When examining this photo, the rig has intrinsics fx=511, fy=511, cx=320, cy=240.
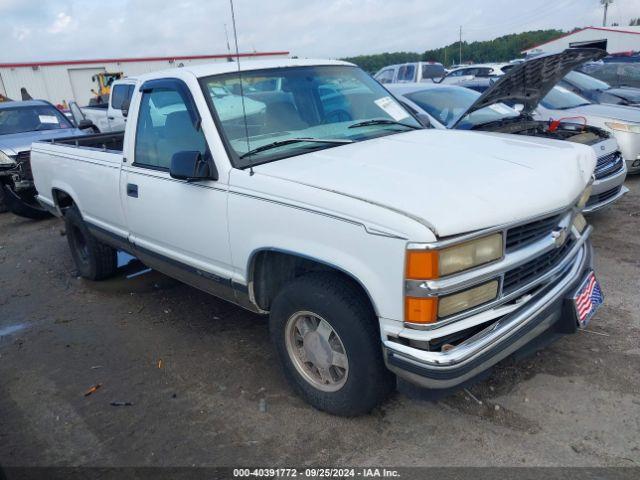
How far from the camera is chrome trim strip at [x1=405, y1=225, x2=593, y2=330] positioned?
226 centimetres

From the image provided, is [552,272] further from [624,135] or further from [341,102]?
[624,135]

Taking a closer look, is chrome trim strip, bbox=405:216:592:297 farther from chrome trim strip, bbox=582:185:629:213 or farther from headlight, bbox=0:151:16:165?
headlight, bbox=0:151:16:165

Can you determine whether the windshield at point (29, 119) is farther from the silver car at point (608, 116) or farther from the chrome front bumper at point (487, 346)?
the chrome front bumper at point (487, 346)

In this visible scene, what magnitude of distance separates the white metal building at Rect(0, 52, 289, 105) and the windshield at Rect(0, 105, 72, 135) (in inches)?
800

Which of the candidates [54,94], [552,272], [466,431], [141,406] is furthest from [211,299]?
[54,94]

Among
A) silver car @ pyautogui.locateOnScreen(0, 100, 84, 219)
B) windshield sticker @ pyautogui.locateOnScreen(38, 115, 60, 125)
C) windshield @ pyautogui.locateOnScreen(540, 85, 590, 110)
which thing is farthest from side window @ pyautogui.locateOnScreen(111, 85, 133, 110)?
windshield @ pyautogui.locateOnScreen(540, 85, 590, 110)

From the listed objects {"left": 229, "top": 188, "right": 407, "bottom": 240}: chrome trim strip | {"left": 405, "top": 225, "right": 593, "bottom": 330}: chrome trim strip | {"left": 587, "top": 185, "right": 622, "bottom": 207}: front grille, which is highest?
{"left": 229, "top": 188, "right": 407, "bottom": 240}: chrome trim strip

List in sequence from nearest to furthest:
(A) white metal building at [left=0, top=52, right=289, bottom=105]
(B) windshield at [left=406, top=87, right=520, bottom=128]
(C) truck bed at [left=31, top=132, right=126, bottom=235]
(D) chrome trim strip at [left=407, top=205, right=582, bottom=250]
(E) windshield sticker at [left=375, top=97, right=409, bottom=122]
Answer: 1. (D) chrome trim strip at [left=407, top=205, right=582, bottom=250]
2. (E) windshield sticker at [left=375, top=97, right=409, bottom=122]
3. (C) truck bed at [left=31, top=132, right=126, bottom=235]
4. (B) windshield at [left=406, top=87, right=520, bottom=128]
5. (A) white metal building at [left=0, top=52, right=289, bottom=105]

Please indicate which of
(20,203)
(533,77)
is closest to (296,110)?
(533,77)

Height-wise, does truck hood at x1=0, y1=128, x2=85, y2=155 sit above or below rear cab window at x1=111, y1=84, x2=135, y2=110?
below

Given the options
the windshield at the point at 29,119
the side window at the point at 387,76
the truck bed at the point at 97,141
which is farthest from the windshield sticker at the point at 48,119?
the side window at the point at 387,76

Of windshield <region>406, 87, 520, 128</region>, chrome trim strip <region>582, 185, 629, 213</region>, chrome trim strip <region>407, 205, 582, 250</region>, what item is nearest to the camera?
chrome trim strip <region>407, 205, 582, 250</region>

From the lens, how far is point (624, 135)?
6.68 m

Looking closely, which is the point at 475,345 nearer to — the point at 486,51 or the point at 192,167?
the point at 192,167
